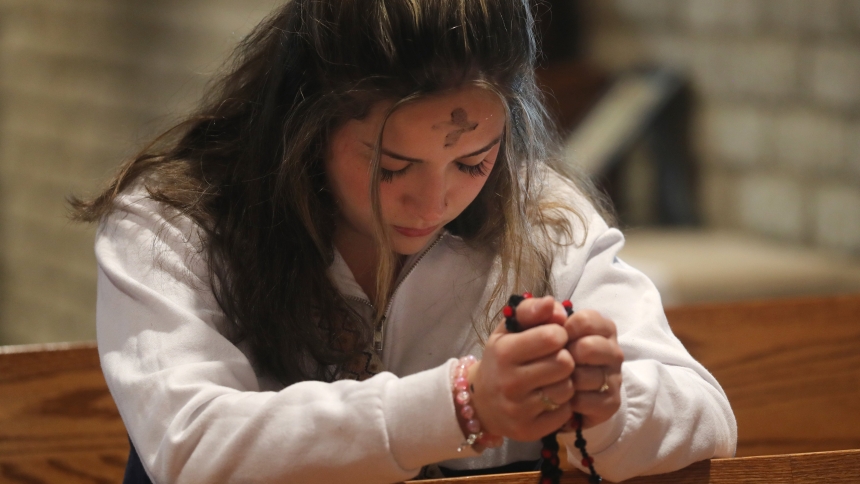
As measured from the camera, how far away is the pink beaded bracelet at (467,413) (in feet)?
2.64

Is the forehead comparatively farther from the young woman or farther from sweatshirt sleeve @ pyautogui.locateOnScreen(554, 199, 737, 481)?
sweatshirt sleeve @ pyautogui.locateOnScreen(554, 199, 737, 481)

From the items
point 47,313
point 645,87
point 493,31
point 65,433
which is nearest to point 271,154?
point 493,31

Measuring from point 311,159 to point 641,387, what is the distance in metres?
0.39

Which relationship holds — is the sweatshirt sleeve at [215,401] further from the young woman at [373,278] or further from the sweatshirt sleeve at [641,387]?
the sweatshirt sleeve at [641,387]

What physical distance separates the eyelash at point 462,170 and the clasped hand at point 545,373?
216 millimetres

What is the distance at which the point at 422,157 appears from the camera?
3.07 ft

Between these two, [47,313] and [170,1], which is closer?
[170,1]

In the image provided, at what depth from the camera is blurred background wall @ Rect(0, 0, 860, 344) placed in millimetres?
2682

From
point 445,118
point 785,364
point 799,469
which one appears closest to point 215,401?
point 445,118

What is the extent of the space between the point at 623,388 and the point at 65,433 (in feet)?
2.83

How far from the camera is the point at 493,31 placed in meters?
0.96

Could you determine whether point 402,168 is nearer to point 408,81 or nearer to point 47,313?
point 408,81

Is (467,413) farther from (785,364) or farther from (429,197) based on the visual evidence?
(785,364)

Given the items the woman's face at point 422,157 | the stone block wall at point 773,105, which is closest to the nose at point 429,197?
the woman's face at point 422,157
